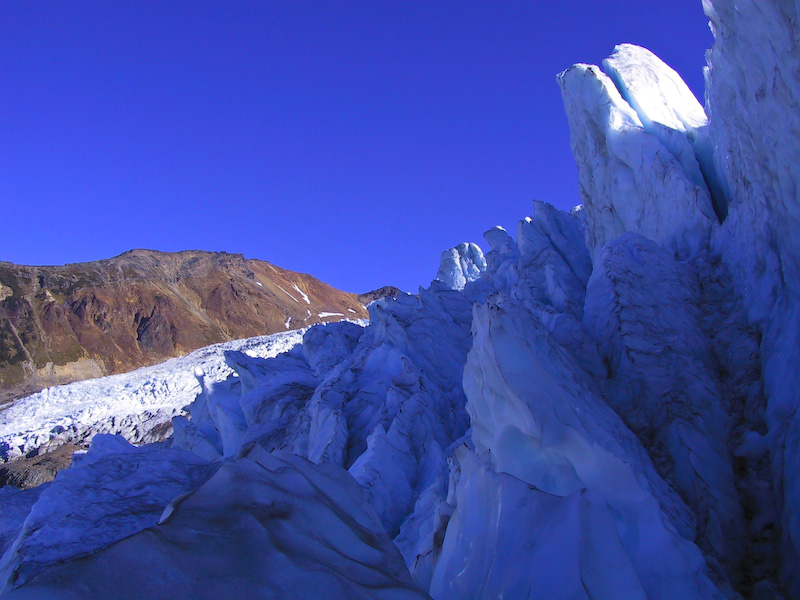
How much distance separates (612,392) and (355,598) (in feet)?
18.3

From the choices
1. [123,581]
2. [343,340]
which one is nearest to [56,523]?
[123,581]

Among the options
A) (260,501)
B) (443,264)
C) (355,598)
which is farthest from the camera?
(443,264)

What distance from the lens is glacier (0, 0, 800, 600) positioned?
117 inches

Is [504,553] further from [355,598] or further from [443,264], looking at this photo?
[443,264]

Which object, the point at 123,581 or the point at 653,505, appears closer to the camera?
the point at 123,581

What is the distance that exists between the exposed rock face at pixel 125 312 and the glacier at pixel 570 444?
124ft

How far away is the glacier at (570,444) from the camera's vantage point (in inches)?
117

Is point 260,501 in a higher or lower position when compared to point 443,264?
lower

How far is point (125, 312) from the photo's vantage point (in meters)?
51.3

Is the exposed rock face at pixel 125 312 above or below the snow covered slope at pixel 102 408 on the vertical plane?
above

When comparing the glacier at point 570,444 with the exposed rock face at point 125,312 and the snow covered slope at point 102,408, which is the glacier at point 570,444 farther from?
the exposed rock face at point 125,312

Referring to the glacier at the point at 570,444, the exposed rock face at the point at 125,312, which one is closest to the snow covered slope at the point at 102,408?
the exposed rock face at the point at 125,312

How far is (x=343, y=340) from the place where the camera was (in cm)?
1827

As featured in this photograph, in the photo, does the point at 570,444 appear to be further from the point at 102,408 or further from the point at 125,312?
the point at 125,312
